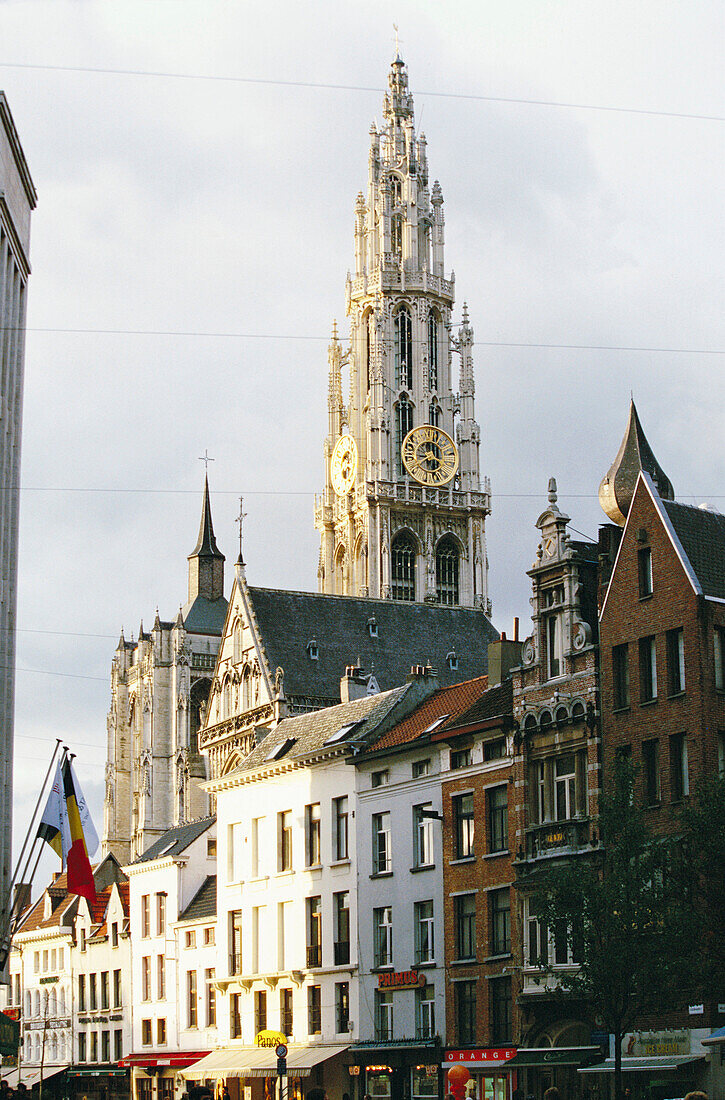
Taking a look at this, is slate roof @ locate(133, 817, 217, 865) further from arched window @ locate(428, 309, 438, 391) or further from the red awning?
arched window @ locate(428, 309, 438, 391)

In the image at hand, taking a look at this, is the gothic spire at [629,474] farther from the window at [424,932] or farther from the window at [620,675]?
the window at [424,932]

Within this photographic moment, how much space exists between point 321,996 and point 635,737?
1697 cm

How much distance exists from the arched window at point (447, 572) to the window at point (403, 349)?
47.0ft

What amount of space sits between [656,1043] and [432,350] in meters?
102

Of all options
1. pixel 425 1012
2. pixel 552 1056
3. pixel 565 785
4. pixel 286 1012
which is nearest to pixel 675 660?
pixel 565 785

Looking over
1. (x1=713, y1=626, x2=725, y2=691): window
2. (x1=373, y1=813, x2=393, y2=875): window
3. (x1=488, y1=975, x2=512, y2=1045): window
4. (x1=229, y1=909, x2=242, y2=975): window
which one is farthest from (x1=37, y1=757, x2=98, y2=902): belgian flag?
(x1=713, y1=626, x2=725, y2=691): window

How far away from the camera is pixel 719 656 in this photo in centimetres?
4541

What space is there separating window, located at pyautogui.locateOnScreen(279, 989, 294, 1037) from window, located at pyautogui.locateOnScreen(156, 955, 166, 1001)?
38.4 feet

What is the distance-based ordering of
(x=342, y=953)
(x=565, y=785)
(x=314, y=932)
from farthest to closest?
(x=314, y=932) → (x=342, y=953) → (x=565, y=785)

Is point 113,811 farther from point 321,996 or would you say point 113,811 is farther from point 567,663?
point 567,663

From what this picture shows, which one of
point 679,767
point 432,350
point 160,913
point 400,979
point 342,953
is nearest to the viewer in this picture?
point 679,767

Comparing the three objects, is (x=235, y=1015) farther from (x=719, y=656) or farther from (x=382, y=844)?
(x=719, y=656)

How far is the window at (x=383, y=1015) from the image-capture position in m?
54.8

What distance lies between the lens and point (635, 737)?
4656 centimetres
